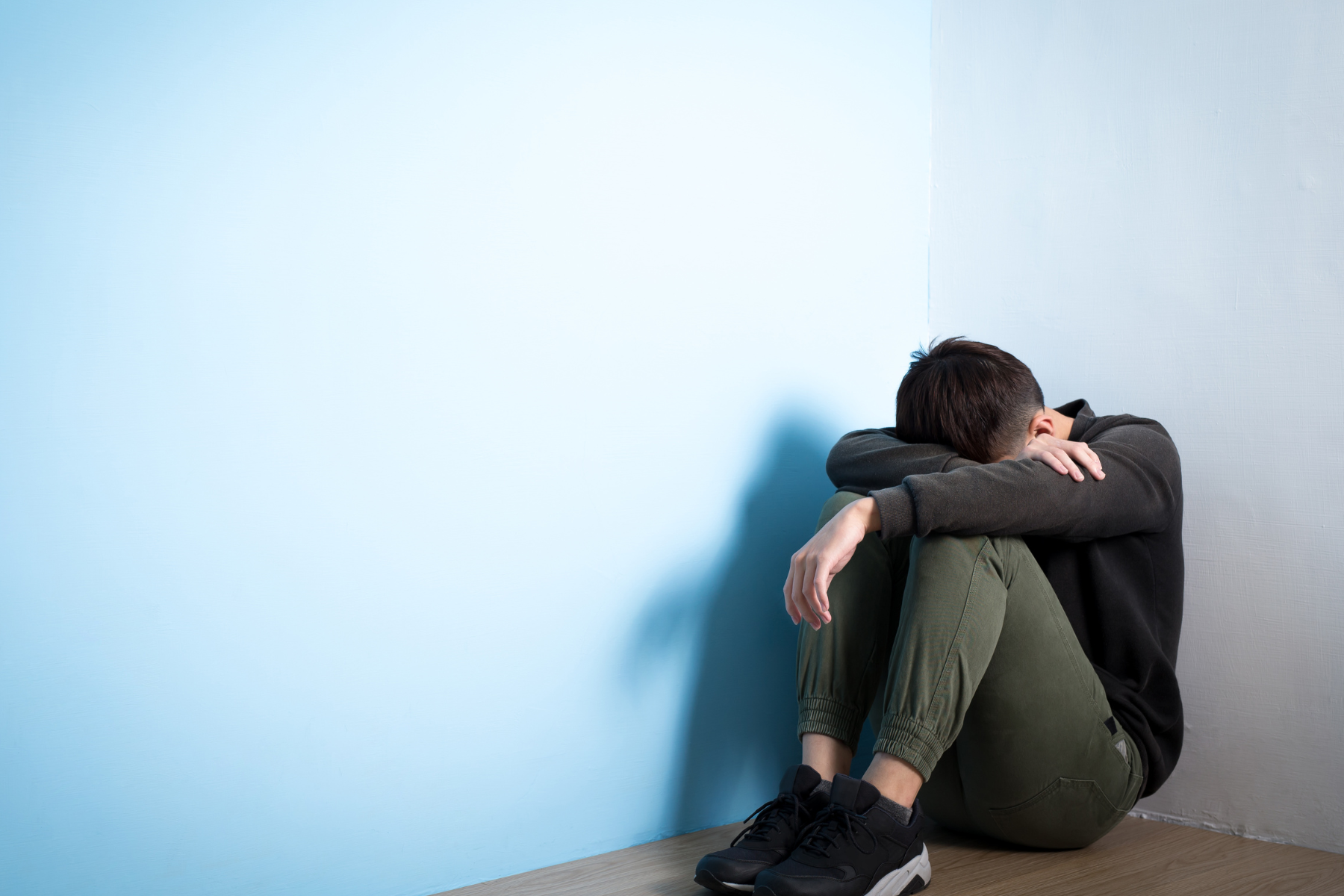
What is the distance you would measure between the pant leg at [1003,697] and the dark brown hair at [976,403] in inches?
6.5

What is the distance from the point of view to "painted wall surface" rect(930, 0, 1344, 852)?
119 cm

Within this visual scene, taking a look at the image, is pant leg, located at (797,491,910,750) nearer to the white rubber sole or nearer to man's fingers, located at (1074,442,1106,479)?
the white rubber sole

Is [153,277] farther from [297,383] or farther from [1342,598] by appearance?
[1342,598]

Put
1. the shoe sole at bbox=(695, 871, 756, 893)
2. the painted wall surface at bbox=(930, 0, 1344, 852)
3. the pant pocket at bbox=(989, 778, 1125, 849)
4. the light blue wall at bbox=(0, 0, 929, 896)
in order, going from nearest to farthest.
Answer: the light blue wall at bbox=(0, 0, 929, 896) → the shoe sole at bbox=(695, 871, 756, 893) → the pant pocket at bbox=(989, 778, 1125, 849) → the painted wall surface at bbox=(930, 0, 1344, 852)

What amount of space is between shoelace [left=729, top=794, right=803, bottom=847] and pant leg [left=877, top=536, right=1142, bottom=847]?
0.41ft

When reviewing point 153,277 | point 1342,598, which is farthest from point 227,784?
point 1342,598

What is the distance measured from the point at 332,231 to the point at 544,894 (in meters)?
0.81

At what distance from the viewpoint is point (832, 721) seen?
1.11 metres

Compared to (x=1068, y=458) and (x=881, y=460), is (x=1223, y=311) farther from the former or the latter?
(x=881, y=460)

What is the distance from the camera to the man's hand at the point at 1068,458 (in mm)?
1076

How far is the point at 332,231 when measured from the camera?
39.4 inches

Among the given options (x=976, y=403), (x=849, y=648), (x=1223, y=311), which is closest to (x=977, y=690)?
(x=849, y=648)

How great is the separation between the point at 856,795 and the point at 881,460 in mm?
442

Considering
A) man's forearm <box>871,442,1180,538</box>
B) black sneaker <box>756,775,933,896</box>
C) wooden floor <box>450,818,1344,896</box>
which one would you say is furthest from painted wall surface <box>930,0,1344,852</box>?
black sneaker <box>756,775,933,896</box>
